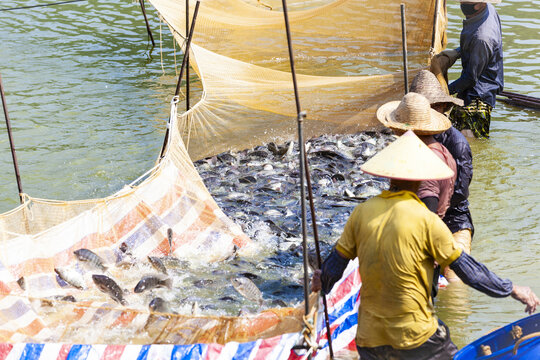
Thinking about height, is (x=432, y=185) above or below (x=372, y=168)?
below

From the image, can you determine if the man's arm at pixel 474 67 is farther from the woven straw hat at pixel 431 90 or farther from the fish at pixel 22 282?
the fish at pixel 22 282

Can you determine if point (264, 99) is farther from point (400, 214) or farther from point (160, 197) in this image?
point (400, 214)

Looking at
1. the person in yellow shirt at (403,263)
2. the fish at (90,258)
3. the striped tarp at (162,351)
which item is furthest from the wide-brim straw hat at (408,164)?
the fish at (90,258)

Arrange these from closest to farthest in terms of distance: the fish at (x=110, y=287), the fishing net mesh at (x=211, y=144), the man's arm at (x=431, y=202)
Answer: the fishing net mesh at (x=211, y=144)
the man's arm at (x=431, y=202)
the fish at (x=110, y=287)

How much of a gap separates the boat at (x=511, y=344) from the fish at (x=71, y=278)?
8.53ft

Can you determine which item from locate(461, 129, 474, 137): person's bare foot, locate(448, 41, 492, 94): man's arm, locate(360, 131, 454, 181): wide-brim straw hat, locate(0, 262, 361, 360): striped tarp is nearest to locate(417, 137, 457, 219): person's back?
locate(360, 131, 454, 181): wide-brim straw hat

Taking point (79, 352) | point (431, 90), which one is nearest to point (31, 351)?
point (79, 352)

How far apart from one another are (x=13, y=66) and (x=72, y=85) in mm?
1472

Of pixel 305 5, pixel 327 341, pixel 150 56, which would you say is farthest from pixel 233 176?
pixel 305 5

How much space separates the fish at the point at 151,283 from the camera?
14.5ft

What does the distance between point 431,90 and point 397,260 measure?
81.3 inches

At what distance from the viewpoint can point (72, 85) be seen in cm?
1033

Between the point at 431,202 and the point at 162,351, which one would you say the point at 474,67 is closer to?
the point at 431,202

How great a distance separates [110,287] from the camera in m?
4.28
